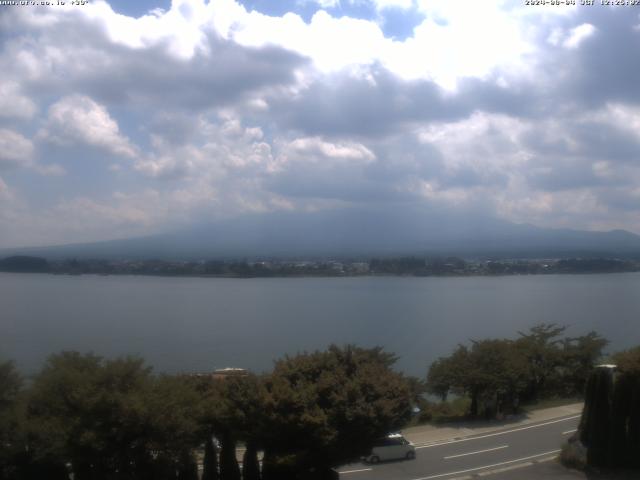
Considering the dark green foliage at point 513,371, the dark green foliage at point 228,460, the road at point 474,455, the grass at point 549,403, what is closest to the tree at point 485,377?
the dark green foliage at point 513,371

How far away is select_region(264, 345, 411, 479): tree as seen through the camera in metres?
9.38

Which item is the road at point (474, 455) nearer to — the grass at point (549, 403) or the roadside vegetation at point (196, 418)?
the roadside vegetation at point (196, 418)

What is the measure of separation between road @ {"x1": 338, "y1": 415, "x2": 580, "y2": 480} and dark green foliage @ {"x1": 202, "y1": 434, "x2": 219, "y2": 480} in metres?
2.86


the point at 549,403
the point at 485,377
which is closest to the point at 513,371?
the point at 485,377

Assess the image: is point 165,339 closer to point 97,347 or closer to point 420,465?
point 97,347

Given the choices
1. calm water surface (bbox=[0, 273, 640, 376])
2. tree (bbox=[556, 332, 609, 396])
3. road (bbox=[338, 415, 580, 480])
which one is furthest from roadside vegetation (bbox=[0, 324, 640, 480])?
calm water surface (bbox=[0, 273, 640, 376])

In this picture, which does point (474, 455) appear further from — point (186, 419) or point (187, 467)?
point (186, 419)

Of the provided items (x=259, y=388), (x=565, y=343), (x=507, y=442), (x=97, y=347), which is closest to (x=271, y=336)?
(x=97, y=347)

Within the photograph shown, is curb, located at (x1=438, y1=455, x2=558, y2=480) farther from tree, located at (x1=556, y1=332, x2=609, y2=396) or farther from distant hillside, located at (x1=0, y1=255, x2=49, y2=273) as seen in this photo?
distant hillside, located at (x1=0, y1=255, x2=49, y2=273)

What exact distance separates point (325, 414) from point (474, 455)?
16.5 ft

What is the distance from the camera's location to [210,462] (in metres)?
10.1

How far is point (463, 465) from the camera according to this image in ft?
40.1

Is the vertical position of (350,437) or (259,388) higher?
(259,388)

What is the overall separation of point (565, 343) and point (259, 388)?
55.1 feet
